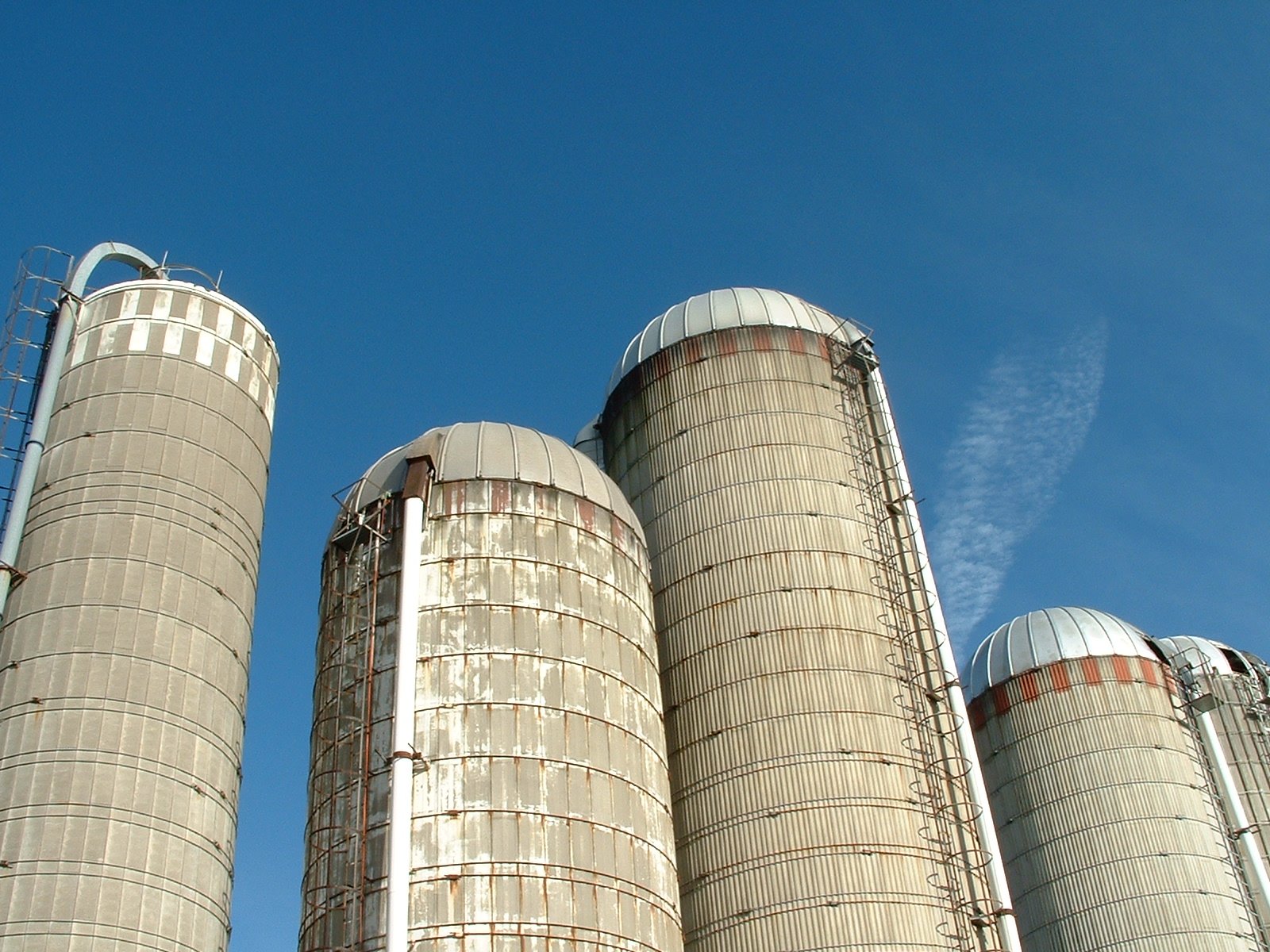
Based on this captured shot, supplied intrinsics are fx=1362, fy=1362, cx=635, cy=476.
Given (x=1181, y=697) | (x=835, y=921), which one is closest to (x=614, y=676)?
(x=835, y=921)

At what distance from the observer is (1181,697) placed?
43.8 meters

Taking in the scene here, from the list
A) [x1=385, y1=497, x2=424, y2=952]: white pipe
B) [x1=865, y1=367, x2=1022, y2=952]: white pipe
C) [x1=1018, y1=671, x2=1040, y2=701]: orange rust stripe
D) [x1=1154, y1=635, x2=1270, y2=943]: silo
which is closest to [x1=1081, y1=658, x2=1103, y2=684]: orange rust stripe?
[x1=1018, y1=671, x2=1040, y2=701]: orange rust stripe

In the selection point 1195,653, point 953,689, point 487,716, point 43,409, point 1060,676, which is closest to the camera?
point 487,716

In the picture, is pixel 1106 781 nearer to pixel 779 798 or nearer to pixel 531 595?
pixel 779 798

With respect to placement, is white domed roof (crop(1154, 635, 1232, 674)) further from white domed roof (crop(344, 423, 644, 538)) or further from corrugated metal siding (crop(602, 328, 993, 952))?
white domed roof (crop(344, 423, 644, 538))

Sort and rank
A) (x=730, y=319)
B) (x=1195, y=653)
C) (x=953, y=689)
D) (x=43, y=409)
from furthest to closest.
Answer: (x=1195, y=653) < (x=730, y=319) < (x=953, y=689) < (x=43, y=409)

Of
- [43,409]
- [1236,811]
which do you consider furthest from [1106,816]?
[43,409]

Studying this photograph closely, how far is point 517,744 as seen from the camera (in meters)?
27.5

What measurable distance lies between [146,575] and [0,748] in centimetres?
444

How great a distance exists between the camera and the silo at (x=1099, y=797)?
126 ft

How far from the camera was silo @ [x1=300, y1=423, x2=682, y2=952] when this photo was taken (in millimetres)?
25812

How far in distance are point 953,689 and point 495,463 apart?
12.4 m

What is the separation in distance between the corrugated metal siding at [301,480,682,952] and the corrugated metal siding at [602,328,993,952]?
177 centimetres

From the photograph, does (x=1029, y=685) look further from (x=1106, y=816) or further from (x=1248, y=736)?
(x=1248, y=736)
